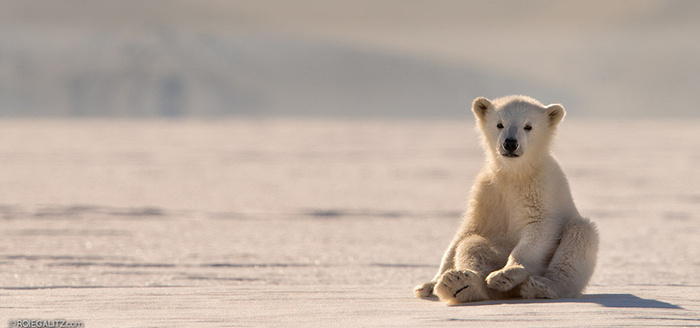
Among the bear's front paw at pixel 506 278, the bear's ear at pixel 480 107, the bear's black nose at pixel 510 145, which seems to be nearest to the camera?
the bear's front paw at pixel 506 278

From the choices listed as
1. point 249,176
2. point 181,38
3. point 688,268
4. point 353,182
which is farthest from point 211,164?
point 181,38

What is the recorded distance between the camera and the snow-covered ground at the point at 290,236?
4.07 m

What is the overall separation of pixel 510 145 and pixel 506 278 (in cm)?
65

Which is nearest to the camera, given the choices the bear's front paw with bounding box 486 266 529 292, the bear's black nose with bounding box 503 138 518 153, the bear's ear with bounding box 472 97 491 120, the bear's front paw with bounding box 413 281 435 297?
the bear's front paw with bounding box 486 266 529 292

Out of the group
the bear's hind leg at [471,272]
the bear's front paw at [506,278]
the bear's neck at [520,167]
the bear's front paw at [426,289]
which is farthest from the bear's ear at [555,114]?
the bear's front paw at [426,289]

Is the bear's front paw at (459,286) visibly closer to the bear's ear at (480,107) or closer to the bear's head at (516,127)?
the bear's head at (516,127)

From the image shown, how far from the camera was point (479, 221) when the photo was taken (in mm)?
4473

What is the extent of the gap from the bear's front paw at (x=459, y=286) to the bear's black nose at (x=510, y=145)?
2.03ft

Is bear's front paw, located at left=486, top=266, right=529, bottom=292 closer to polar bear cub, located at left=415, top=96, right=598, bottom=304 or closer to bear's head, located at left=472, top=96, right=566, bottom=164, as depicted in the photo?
polar bear cub, located at left=415, top=96, right=598, bottom=304

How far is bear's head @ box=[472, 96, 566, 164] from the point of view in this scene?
432 cm

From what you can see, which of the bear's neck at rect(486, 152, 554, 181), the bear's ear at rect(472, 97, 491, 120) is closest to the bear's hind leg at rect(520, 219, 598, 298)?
the bear's neck at rect(486, 152, 554, 181)

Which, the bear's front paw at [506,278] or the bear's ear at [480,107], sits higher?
the bear's ear at [480,107]

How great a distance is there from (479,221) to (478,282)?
0.46 meters

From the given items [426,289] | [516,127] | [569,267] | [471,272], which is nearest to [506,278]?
[471,272]
